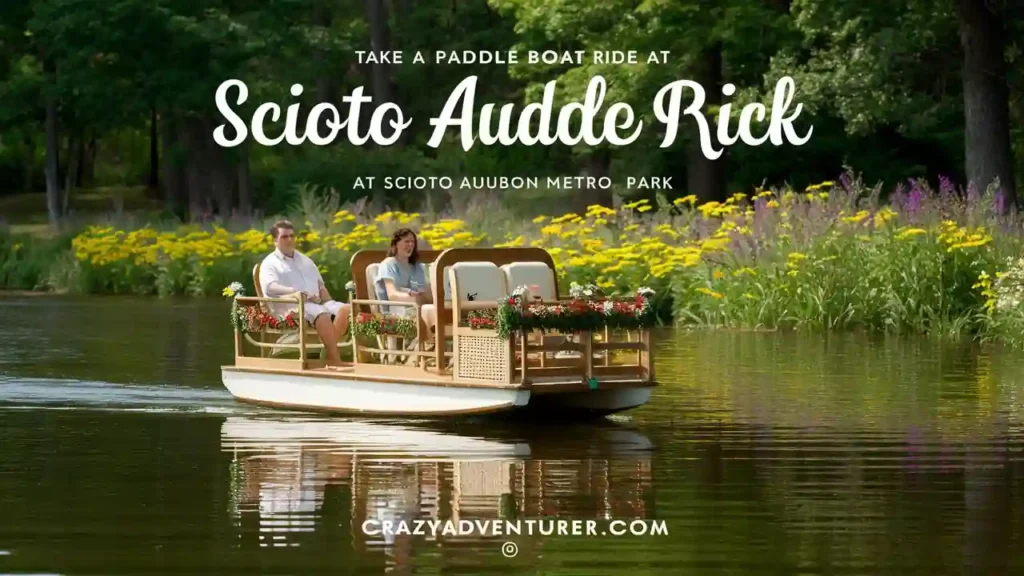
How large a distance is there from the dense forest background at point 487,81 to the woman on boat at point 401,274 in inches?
575

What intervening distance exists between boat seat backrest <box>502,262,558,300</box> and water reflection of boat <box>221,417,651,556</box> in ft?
4.33

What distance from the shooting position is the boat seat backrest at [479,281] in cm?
1708

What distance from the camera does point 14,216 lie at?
186 ft

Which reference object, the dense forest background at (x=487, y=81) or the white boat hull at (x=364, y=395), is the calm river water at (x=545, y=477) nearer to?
the white boat hull at (x=364, y=395)

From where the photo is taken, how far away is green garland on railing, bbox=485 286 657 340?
16.0m

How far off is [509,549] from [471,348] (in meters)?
5.88

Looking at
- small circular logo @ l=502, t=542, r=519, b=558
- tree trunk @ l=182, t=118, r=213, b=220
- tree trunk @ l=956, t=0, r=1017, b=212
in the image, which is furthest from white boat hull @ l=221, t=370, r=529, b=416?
tree trunk @ l=182, t=118, r=213, b=220

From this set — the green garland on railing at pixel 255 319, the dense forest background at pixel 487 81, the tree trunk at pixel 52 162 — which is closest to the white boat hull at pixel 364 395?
the green garland on railing at pixel 255 319

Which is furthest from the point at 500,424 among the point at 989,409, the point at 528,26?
the point at 528,26

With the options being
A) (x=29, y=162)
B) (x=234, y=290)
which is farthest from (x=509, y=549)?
(x=29, y=162)

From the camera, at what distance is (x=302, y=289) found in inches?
734

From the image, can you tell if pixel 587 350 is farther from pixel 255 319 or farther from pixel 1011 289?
pixel 1011 289

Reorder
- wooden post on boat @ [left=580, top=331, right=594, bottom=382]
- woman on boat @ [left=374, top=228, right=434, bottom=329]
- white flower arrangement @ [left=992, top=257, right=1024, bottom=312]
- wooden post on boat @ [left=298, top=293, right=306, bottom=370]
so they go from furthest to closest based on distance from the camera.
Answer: white flower arrangement @ [left=992, top=257, right=1024, bottom=312], wooden post on boat @ [left=298, top=293, right=306, bottom=370], woman on boat @ [left=374, top=228, right=434, bottom=329], wooden post on boat @ [left=580, top=331, right=594, bottom=382]

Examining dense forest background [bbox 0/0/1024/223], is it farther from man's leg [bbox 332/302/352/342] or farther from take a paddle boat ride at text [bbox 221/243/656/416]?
take a paddle boat ride at text [bbox 221/243/656/416]
